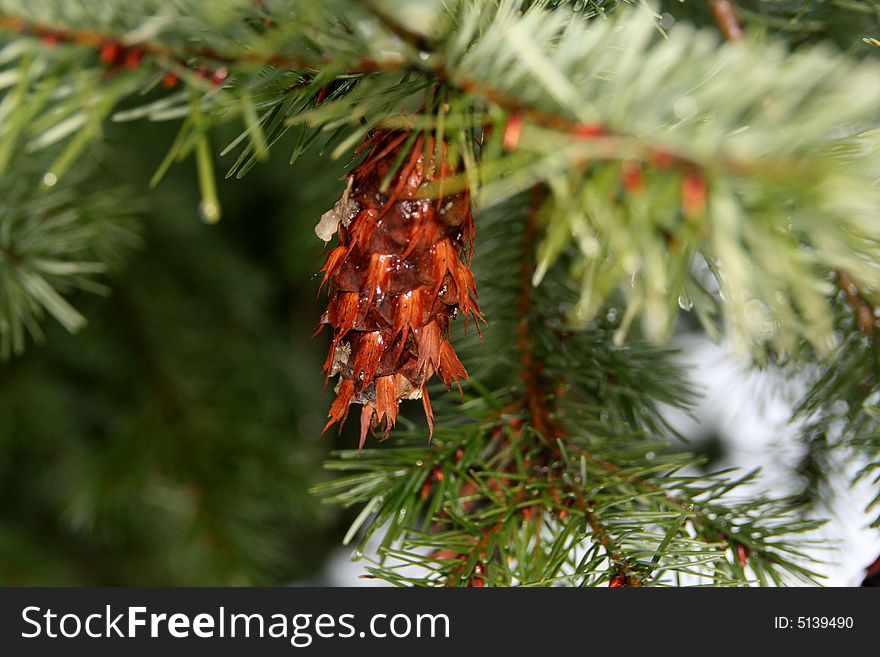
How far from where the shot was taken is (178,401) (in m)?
0.70

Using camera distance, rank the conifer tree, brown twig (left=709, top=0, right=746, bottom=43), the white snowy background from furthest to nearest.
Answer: the white snowy background, brown twig (left=709, top=0, right=746, bottom=43), the conifer tree

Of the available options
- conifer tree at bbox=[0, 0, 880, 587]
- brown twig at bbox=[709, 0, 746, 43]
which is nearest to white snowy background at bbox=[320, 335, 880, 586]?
conifer tree at bbox=[0, 0, 880, 587]

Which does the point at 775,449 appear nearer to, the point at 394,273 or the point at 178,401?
the point at 394,273

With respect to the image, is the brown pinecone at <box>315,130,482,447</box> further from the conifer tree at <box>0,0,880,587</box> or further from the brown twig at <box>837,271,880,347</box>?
the brown twig at <box>837,271,880,347</box>

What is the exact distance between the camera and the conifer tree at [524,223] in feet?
0.54

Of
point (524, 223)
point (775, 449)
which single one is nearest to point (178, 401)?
point (524, 223)

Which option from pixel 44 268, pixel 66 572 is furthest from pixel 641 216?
pixel 66 572

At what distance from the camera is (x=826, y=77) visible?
0.57 ft

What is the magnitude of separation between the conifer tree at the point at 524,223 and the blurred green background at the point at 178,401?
15 mm

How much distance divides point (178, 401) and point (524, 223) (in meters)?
0.41

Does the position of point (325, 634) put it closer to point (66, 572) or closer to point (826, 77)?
point (826, 77)

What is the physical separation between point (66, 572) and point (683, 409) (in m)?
0.69

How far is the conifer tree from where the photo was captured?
0.16 meters

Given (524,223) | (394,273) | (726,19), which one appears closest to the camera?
(394,273)
